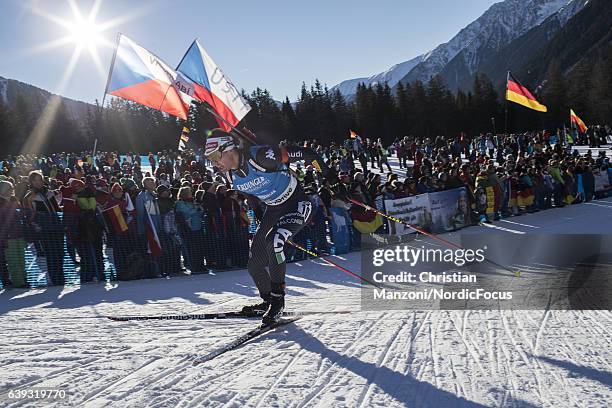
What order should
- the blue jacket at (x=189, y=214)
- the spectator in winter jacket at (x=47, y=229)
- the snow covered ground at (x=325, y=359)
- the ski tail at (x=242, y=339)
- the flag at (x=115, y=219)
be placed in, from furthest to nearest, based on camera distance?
the blue jacket at (x=189, y=214) < the flag at (x=115, y=219) < the spectator in winter jacket at (x=47, y=229) < the ski tail at (x=242, y=339) < the snow covered ground at (x=325, y=359)

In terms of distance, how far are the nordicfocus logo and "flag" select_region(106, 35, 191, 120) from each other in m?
3.86

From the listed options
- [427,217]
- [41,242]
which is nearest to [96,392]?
[41,242]

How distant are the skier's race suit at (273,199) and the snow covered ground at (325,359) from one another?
62cm

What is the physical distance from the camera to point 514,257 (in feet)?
30.5

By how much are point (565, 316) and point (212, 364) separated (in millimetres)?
3571

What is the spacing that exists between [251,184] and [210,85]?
3.85 m

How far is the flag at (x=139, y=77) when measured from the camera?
8.84m

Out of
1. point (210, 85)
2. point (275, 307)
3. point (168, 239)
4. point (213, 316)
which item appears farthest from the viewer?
point (168, 239)

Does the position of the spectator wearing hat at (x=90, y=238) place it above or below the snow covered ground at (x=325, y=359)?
above

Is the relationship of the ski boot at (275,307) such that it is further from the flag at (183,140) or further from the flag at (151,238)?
the flag at (183,140)

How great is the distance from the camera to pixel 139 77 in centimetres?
898

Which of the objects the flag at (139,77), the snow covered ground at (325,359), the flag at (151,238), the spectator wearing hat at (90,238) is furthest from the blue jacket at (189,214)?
the snow covered ground at (325,359)

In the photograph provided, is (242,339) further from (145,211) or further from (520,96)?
(520,96)

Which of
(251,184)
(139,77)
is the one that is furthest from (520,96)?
(251,184)
